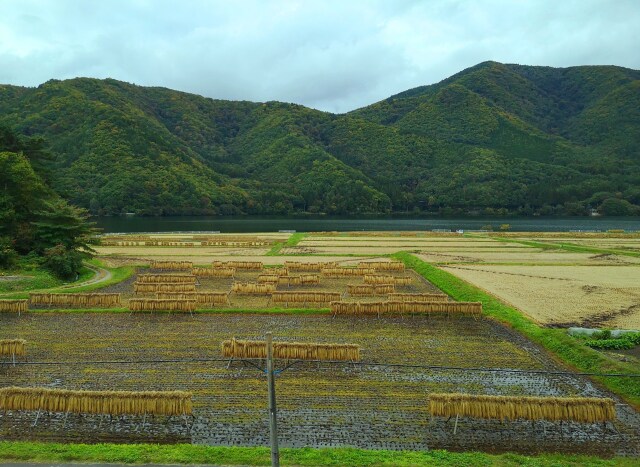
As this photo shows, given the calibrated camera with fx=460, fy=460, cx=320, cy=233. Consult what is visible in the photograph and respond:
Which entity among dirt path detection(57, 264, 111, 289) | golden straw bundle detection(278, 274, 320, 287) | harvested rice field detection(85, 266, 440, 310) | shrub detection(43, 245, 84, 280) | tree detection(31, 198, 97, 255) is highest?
tree detection(31, 198, 97, 255)

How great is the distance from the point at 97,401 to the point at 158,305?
41.5ft

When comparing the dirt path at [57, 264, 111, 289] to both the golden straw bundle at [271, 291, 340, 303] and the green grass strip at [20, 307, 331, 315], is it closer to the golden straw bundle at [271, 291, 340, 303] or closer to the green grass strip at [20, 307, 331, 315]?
the green grass strip at [20, 307, 331, 315]

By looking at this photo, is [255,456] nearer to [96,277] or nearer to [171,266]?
[96,277]

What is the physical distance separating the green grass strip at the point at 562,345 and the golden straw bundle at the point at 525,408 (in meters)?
2.45

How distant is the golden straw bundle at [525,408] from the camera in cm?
1177

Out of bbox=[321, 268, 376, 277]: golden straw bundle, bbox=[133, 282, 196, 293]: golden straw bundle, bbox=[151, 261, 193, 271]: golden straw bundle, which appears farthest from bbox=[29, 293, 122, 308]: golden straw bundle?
bbox=[321, 268, 376, 277]: golden straw bundle

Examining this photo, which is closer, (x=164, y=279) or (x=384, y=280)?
(x=384, y=280)

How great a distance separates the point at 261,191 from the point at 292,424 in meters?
155

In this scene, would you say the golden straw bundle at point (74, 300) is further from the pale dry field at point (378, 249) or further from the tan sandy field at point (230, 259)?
the pale dry field at point (378, 249)

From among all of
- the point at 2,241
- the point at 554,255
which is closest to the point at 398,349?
the point at 2,241

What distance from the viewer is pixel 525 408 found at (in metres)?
11.8

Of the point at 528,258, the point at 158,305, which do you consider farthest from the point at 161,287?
the point at 528,258

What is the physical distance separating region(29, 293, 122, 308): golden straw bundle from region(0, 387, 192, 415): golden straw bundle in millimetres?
14332

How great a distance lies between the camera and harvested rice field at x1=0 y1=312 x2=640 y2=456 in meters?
11.2
